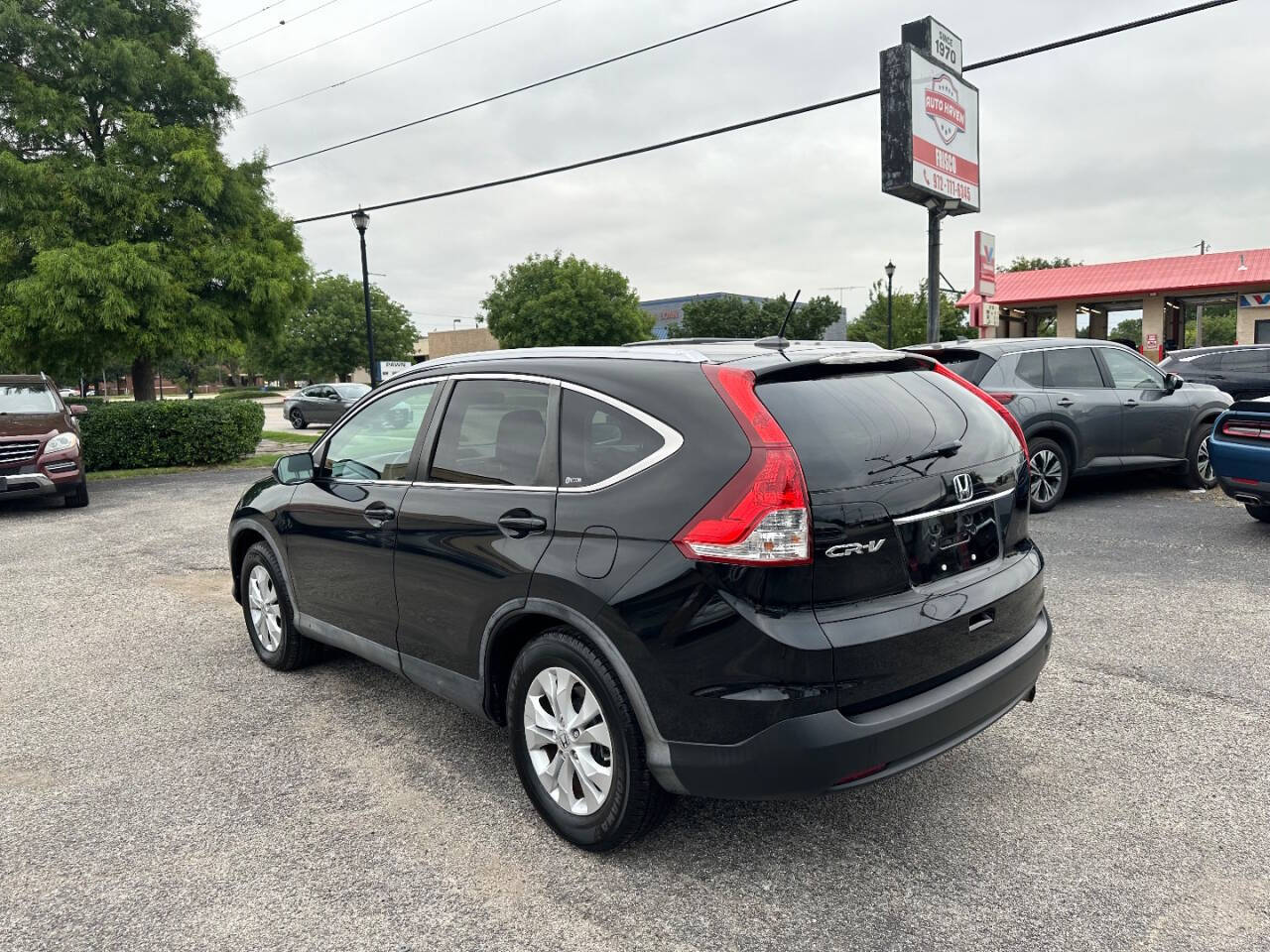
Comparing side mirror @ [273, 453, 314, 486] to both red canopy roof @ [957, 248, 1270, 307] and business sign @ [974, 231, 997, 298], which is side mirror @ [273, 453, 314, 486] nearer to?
business sign @ [974, 231, 997, 298]

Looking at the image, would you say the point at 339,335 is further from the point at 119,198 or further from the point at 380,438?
the point at 380,438

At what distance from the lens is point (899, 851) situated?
9.92ft

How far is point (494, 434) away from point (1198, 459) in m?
9.19

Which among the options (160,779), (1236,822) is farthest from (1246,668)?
(160,779)

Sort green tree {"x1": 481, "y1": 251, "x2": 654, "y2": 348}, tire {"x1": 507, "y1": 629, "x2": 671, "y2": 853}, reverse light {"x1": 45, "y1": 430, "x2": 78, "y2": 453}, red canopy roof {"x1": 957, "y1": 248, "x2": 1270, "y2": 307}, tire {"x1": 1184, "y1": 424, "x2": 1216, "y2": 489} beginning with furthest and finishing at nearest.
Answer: green tree {"x1": 481, "y1": 251, "x2": 654, "y2": 348} < red canopy roof {"x1": 957, "y1": 248, "x2": 1270, "y2": 307} < reverse light {"x1": 45, "y1": 430, "x2": 78, "y2": 453} < tire {"x1": 1184, "y1": 424, "x2": 1216, "y2": 489} < tire {"x1": 507, "y1": 629, "x2": 671, "y2": 853}

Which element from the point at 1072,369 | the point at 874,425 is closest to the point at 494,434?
the point at 874,425

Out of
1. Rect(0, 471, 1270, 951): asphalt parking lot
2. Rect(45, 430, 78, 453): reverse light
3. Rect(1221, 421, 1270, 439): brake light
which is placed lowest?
Rect(0, 471, 1270, 951): asphalt parking lot

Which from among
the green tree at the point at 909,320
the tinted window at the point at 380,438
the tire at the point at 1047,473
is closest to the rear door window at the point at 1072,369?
the tire at the point at 1047,473

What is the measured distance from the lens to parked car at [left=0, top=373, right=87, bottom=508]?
10.6 m

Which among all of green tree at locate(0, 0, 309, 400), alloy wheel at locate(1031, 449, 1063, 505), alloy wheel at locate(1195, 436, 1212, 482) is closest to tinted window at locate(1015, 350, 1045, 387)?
alloy wheel at locate(1031, 449, 1063, 505)

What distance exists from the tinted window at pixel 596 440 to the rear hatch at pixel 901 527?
1.40ft

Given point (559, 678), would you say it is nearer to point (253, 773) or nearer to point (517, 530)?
point (517, 530)

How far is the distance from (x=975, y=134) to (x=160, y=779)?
52.8 feet

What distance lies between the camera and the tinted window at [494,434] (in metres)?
3.34
